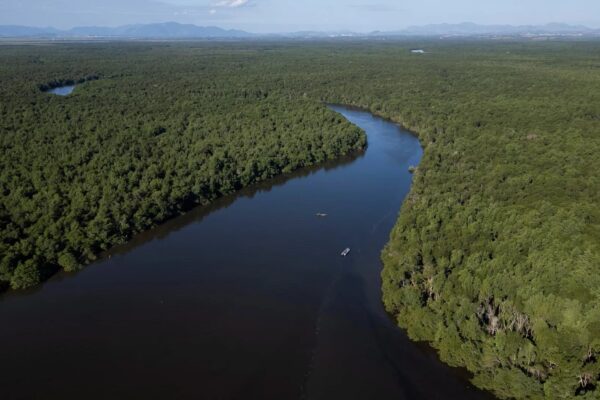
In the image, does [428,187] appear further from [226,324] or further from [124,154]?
[124,154]

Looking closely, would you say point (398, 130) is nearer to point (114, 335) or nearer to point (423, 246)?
point (423, 246)

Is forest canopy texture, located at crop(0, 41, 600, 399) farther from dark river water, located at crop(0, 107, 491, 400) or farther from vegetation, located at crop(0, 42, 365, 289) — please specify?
dark river water, located at crop(0, 107, 491, 400)

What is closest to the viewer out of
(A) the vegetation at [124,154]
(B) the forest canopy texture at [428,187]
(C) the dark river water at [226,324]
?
(B) the forest canopy texture at [428,187]

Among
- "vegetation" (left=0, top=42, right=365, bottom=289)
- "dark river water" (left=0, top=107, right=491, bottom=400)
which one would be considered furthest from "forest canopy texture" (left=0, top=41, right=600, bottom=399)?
"dark river water" (left=0, top=107, right=491, bottom=400)

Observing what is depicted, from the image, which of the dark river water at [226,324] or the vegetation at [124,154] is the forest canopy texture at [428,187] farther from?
the dark river water at [226,324]

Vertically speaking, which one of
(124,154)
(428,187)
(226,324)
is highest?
(124,154)

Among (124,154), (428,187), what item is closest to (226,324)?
(428,187)

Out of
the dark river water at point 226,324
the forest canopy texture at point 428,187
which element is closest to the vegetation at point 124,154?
the forest canopy texture at point 428,187
